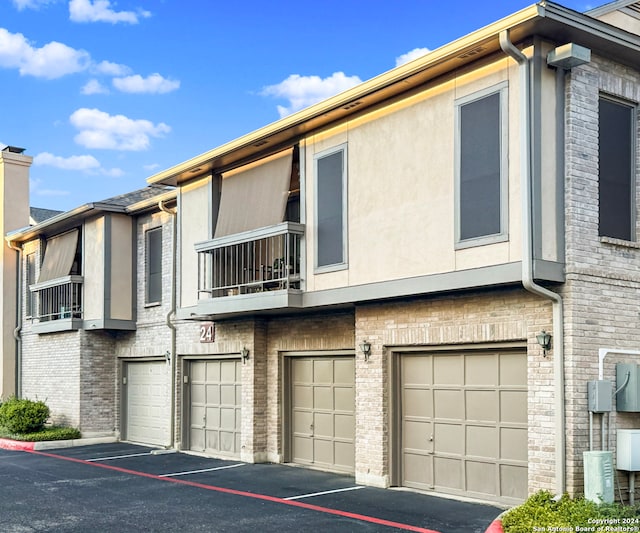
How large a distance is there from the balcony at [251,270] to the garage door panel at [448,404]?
3.15 metres

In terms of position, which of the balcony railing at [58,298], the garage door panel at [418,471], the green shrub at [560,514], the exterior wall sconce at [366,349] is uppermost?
the balcony railing at [58,298]

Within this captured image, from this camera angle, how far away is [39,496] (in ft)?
44.8

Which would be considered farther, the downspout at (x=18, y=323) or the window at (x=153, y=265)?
the downspout at (x=18, y=323)

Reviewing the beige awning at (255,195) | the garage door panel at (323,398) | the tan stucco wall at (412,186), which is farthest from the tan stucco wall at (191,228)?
the tan stucco wall at (412,186)

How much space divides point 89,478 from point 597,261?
398 inches

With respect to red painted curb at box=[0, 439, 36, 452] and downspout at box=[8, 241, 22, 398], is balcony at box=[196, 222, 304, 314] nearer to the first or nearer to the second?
red painted curb at box=[0, 439, 36, 452]

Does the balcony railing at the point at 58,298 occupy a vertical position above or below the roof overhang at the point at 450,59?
below

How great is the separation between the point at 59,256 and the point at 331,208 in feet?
42.3

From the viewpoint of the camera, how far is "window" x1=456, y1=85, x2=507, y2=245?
450 inches

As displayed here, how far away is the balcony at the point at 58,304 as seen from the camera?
23.0 metres

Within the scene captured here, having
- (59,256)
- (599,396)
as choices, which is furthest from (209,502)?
(59,256)

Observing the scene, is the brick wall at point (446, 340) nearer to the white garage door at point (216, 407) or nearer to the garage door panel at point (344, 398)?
the garage door panel at point (344, 398)

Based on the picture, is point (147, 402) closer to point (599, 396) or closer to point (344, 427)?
point (344, 427)

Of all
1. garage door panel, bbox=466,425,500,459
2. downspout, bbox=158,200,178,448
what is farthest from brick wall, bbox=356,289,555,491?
downspout, bbox=158,200,178,448
